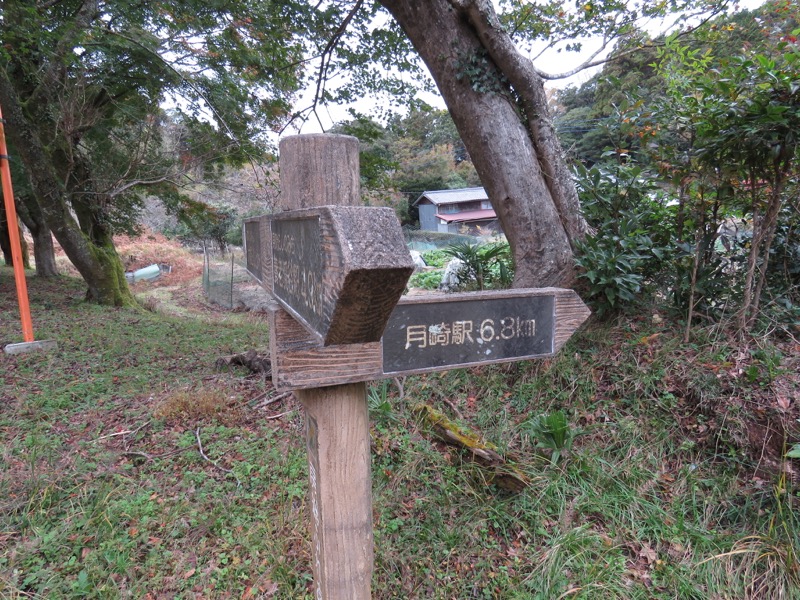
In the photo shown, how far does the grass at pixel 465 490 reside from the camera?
2160mm

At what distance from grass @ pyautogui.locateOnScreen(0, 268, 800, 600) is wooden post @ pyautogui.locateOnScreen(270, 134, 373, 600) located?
979 mm

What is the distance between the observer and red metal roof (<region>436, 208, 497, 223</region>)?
30589mm

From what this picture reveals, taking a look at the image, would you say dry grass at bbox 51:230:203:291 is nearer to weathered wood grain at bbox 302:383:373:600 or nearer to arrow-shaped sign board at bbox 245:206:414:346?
weathered wood grain at bbox 302:383:373:600

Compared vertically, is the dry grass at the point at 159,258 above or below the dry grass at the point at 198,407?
above

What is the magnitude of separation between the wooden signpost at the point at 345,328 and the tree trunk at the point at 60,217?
24.8 ft

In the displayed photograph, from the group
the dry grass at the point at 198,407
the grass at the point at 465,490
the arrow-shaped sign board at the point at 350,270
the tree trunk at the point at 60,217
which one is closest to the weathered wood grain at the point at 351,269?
Result: the arrow-shaped sign board at the point at 350,270

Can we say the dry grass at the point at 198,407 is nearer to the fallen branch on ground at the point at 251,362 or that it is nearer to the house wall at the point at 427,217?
the fallen branch on ground at the point at 251,362

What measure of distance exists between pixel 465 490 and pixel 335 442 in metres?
1.69

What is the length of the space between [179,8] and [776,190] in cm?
759

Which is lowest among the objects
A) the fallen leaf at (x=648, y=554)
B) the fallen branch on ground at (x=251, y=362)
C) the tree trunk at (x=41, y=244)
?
the fallen leaf at (x=648, y=554)

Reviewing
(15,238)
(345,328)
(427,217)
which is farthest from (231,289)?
(427,217)

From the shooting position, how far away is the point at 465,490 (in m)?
2.72

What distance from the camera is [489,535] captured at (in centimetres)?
250

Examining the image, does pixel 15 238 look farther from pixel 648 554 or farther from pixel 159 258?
pixel 159 258
